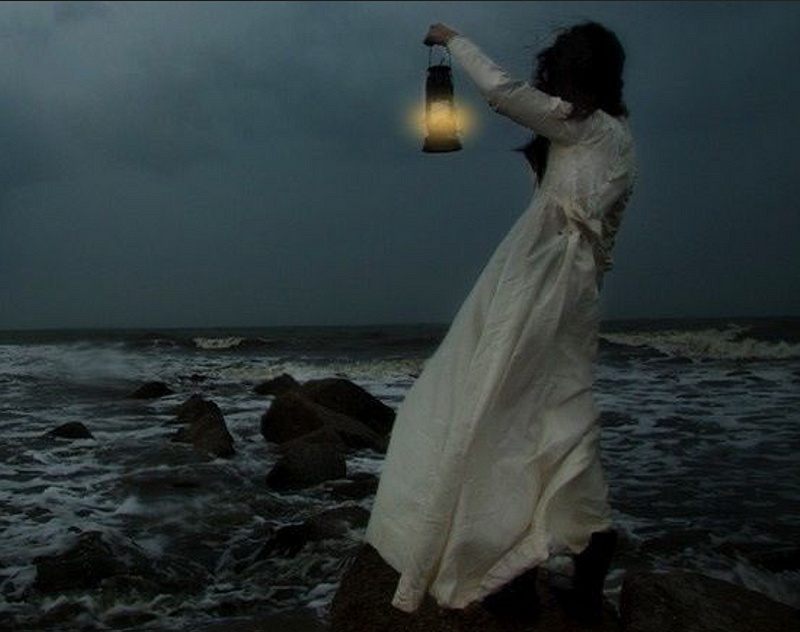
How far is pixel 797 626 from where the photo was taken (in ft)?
11.9

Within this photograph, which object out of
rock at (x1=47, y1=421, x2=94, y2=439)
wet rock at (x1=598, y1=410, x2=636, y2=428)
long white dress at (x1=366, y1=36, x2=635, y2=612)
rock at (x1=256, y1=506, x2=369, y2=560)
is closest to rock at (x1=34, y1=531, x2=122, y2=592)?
rock at (x1=256, y1=506, x2=369, y2=560)

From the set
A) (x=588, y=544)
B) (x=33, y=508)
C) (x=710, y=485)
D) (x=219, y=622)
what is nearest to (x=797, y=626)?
(x=588, y=544)

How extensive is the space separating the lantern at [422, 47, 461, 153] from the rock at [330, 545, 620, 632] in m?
1.82

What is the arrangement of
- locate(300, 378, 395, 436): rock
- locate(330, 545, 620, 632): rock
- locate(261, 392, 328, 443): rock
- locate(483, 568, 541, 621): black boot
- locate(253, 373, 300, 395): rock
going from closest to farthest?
locate(483, 568, 541, 621): black boot → locate(330, 545, 620, 632): rock → locate(261, 392, 328, 443): rock → locate(300, 378, 395, 436): rock → locate(253, 373, 300, 395): rock

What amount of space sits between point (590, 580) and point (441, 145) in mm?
1827

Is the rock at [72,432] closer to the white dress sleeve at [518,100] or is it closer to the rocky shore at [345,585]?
the rocky shore at [345,585]

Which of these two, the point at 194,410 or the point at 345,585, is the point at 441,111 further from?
the point at 194,410

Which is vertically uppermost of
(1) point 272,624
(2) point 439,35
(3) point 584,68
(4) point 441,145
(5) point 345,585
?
(2) point 439,35

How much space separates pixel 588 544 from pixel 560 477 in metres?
0.30

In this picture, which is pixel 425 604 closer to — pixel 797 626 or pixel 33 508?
pixel 797 626

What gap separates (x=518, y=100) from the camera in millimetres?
2598

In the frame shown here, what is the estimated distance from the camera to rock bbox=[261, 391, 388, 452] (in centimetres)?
976

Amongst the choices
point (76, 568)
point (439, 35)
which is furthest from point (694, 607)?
point (76, 568)

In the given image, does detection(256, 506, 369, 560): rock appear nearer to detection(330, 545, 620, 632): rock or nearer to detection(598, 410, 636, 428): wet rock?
detection(330, 545, 620, 632): rock
